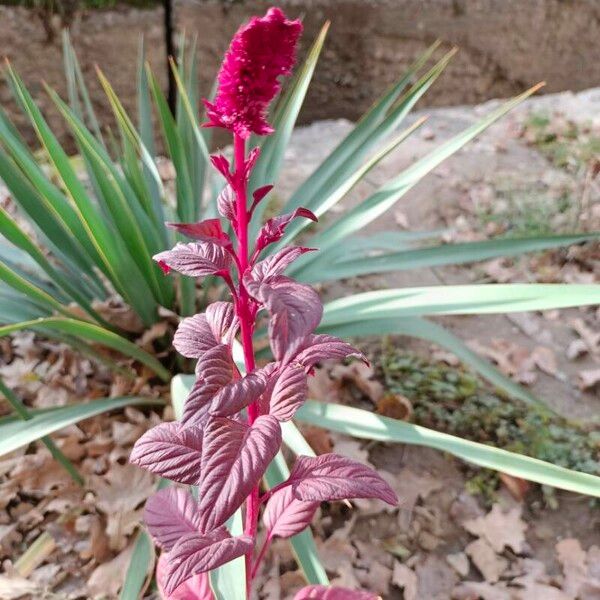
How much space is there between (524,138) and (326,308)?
195 centimetres

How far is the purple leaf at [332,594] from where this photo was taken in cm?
90

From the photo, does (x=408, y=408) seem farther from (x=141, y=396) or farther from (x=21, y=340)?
(x=21, y=340)

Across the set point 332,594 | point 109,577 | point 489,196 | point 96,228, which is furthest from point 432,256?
point 489,196

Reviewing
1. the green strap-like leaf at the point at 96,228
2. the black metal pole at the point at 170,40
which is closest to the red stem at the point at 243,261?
the green strap-like leaf at the point at 96,228

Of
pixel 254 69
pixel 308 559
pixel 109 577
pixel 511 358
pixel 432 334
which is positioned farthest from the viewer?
pixel 511 358

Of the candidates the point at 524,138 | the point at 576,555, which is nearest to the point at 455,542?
the point at 576,555

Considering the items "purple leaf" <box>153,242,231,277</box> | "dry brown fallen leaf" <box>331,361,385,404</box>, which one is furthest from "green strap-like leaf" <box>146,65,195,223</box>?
"purple leaf" <box>153,242,231,277</box>

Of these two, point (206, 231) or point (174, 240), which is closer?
point (206, 231)

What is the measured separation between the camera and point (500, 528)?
1.46 metres

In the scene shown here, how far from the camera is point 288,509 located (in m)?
0.93

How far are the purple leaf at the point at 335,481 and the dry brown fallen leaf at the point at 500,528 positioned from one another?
774 mm

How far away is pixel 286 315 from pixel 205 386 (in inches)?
4.7

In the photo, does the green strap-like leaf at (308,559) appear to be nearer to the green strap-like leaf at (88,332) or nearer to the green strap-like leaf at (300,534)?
the green strap-like leaf at (300,534)

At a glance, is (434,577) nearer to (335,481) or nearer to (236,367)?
(335,481)
